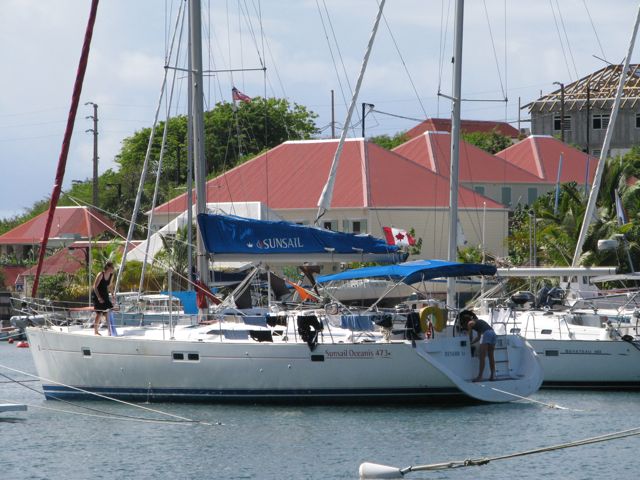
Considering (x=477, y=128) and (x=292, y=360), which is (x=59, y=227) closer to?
(x=292, y=360)

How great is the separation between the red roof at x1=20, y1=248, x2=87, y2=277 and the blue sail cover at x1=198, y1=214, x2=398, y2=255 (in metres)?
36.4

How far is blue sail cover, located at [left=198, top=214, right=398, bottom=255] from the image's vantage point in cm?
2786

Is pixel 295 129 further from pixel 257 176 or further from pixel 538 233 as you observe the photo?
pixel 538 233

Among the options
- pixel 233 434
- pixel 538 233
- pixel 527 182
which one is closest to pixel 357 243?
pixel 233 434

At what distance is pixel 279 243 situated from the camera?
27969 millimetres

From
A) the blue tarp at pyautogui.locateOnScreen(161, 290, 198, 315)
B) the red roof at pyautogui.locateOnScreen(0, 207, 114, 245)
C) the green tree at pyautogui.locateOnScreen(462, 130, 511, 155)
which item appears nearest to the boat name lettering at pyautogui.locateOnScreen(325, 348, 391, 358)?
the blue tarp at pyautogui.locateOnScreen(161, 290, 198, 315)

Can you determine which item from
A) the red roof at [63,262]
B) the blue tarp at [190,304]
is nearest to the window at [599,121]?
the red roof at [63,262]

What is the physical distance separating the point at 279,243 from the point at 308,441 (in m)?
5.80

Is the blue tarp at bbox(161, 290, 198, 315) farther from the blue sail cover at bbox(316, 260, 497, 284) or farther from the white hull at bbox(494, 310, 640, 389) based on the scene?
the white hull at bbox(494, 310, 640, 389)

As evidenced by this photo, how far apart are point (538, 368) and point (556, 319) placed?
4.56 meters

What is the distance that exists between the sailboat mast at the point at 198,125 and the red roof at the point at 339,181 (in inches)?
1285

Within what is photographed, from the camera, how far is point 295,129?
316ft

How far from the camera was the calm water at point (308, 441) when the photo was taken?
2098cm

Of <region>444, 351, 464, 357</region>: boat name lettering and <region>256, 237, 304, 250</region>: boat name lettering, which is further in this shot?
<region>256, 237, 304, 250</region>: boat name lettering
